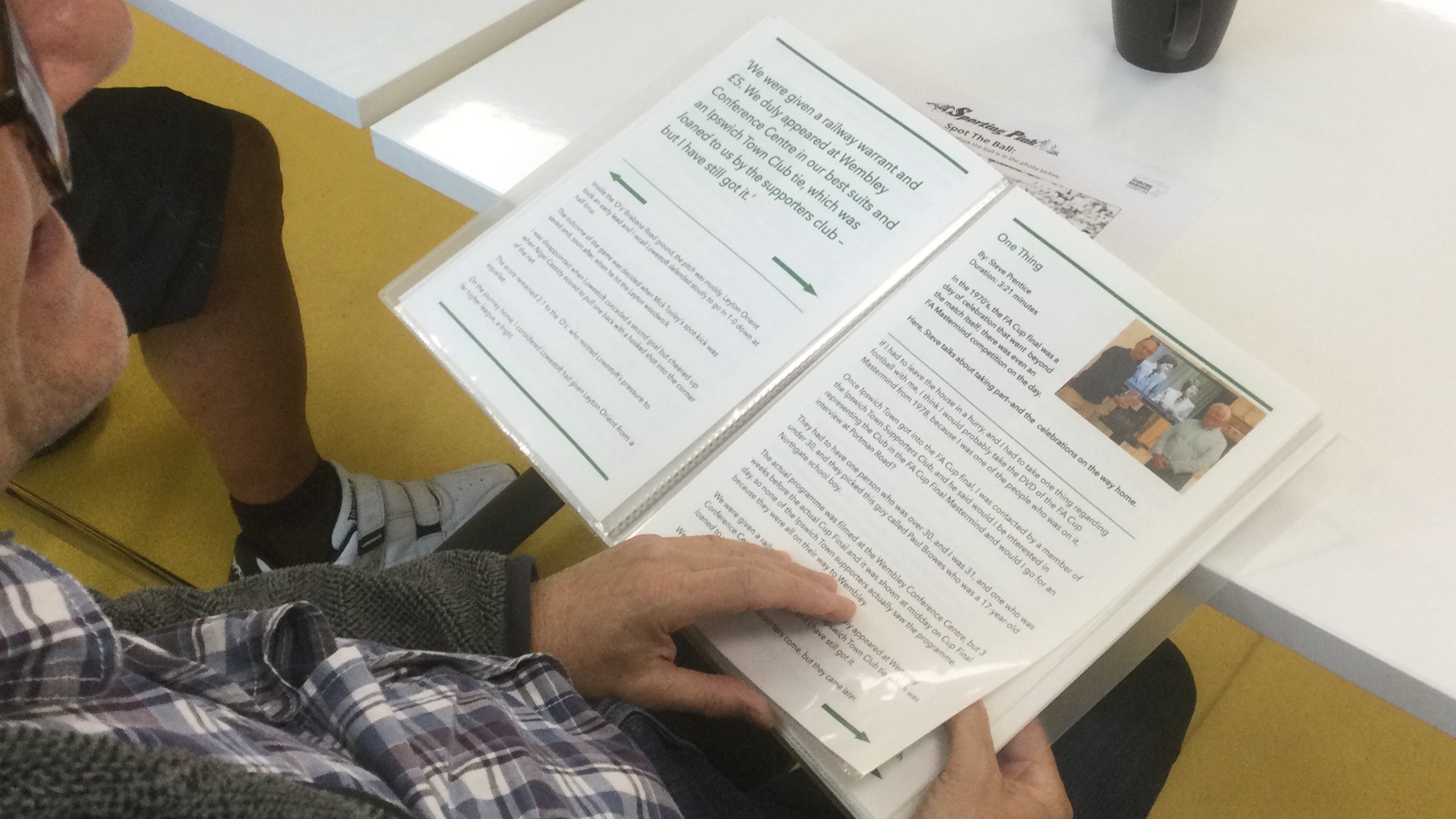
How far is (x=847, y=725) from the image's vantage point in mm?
419

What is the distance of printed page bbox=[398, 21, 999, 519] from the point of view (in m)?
0.50

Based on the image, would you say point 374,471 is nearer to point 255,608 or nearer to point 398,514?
point 398,514

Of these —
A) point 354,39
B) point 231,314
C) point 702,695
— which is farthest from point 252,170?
point 702,695

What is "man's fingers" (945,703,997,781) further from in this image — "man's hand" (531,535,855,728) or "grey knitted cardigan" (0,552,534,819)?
"grey knitted cardigan" (0,552,534,819)

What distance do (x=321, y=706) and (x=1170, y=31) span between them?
1.97ft

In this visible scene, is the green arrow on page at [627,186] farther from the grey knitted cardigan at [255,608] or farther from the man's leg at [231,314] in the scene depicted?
the man's leg at [231,314]

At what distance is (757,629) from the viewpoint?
1.52 feet

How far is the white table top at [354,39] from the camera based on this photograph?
1.94ft

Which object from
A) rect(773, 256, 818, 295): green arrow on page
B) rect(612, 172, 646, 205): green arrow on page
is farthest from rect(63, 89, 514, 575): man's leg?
rect(773, 256, 818, 295): green arrow on page

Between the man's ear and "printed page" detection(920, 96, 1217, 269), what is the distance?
1.38 feet

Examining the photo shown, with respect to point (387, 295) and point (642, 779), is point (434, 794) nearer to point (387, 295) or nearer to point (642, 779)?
point (642, 779)

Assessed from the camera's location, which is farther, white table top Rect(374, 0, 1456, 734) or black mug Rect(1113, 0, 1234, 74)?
black mug Rect(1113, 0, 1234, 74)

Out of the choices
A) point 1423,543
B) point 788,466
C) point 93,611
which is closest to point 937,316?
point 788,466

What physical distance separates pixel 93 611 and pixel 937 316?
40 cm
